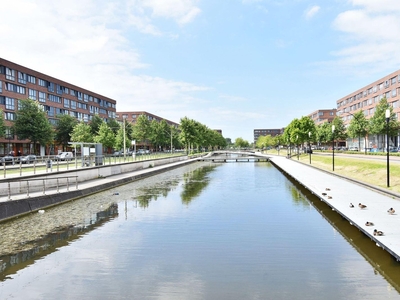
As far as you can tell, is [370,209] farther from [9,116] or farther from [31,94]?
[31,94]

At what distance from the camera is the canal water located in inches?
363

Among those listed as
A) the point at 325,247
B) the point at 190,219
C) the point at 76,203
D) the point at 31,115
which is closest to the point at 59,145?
the point at 31,115

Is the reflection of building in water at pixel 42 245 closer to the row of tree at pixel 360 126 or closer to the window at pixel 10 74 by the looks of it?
the row of tree at pixel 360 126

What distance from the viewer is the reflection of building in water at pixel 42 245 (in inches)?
444

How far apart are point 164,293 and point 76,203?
15333 mm

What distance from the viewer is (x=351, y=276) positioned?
998 cm

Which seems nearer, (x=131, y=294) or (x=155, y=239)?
(x=131, y=294)

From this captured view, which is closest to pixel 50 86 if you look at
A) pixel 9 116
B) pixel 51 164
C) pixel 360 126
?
pixel 9 116

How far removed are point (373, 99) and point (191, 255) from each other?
104 metres

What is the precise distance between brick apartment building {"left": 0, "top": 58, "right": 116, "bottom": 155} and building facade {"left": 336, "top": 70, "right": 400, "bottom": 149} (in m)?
69.5

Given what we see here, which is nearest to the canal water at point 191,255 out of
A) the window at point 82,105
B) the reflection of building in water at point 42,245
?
the reflection of building in water at point 42,245

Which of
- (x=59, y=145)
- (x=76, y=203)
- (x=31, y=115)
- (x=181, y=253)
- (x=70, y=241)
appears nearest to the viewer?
(x=181, y=253)

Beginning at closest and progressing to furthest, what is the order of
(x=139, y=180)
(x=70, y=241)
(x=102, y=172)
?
(x=70, y=241) → (x=102, y=172) → (x=139, y=180)

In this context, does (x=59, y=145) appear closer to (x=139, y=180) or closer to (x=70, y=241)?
(x=139, y=180)
